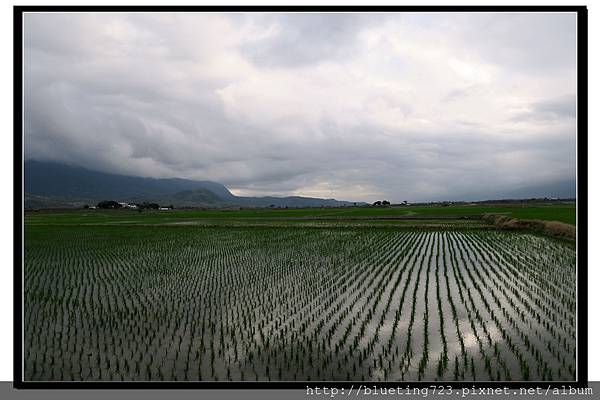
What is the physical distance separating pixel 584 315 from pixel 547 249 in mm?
11732

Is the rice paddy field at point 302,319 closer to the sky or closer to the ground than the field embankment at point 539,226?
closer to the ground

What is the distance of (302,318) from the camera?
6.96 meters

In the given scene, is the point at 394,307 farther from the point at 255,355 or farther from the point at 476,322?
the point at 255,355

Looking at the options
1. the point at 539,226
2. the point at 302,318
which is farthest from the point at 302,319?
the point at 539,226

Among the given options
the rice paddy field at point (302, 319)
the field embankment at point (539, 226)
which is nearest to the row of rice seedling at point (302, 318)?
the rice paddy field at point (302, 319)

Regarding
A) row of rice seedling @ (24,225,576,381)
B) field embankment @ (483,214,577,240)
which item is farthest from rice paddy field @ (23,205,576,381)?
field embankment @ (483,214,577,240)

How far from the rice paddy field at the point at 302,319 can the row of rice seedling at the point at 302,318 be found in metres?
0.03

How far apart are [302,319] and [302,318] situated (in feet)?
0.19

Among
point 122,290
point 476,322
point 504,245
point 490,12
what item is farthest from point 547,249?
point 122,290

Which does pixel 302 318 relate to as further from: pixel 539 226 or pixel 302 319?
pixel 539 226

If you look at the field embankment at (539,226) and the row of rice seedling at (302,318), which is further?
the field embankment at (539,226)

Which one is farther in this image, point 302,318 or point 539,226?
point 539,226

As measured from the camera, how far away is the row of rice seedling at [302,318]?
16.4 ft

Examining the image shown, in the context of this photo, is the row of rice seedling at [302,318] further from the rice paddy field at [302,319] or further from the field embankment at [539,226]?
the field embankment at [539,226]
